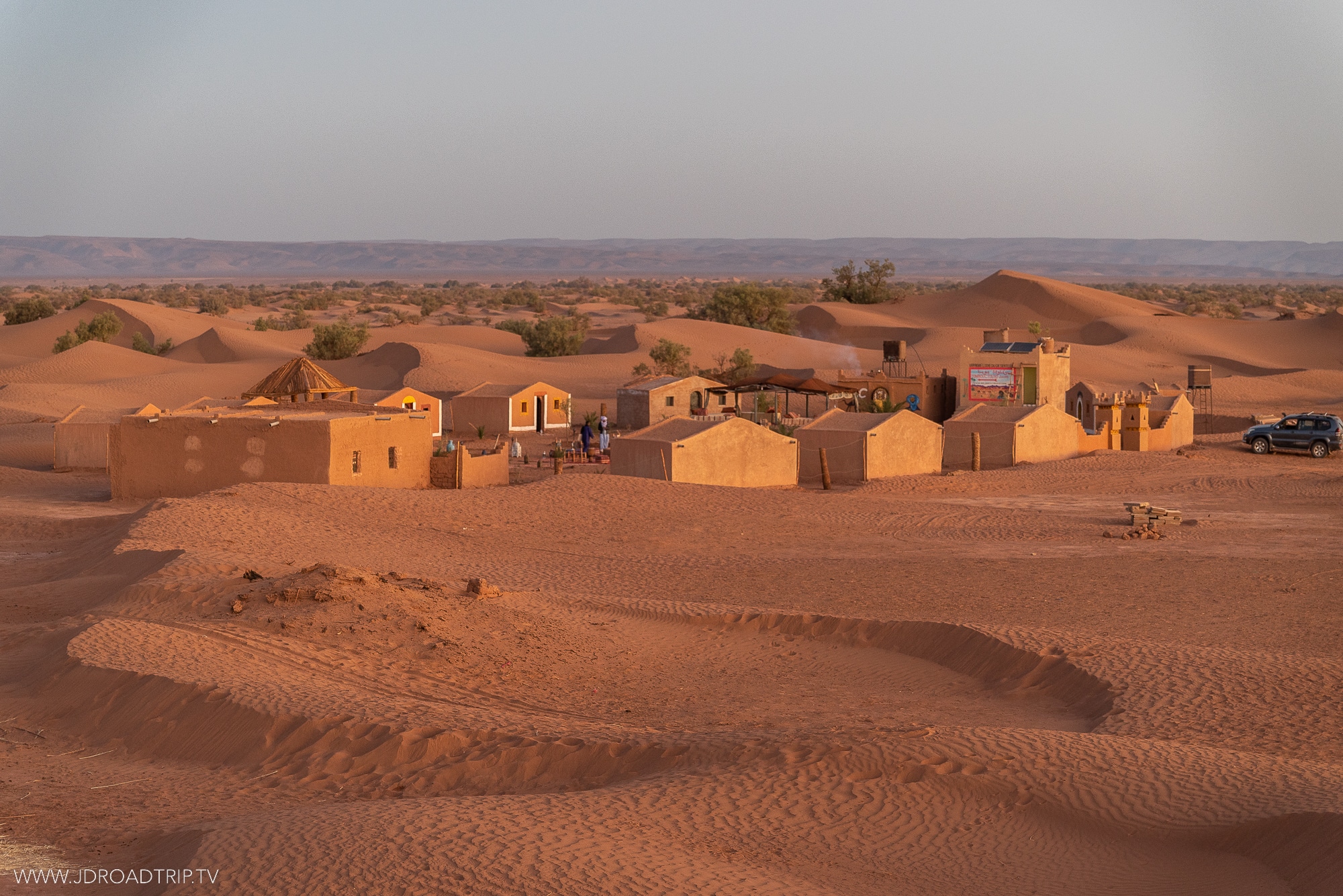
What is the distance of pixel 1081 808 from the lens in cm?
924

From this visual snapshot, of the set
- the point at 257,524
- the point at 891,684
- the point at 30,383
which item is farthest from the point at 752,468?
the point at 30,383

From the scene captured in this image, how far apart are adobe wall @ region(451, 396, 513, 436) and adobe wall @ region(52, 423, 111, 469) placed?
39.9ft

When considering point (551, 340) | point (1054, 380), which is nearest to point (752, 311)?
point (551, 340)

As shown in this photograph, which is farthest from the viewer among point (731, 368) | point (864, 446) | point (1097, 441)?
point (731, 368)

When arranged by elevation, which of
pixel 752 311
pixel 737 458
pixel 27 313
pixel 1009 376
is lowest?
pixel 737 458

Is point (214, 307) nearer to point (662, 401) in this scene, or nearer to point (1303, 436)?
point (662, 401)

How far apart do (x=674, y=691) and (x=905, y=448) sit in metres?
19.7

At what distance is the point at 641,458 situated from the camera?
93.9 ft

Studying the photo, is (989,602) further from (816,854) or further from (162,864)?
(162,864)

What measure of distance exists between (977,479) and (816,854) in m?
22.8

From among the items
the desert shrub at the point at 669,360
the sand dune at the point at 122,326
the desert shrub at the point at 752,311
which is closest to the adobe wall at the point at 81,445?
the desert shrub at the point at 669,360

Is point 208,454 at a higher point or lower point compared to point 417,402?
higher

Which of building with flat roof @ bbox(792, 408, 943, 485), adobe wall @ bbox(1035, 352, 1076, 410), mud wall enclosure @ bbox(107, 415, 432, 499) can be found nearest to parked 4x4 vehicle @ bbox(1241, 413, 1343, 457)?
adobe wall @ bbox(1035, 352, 1076, 410)

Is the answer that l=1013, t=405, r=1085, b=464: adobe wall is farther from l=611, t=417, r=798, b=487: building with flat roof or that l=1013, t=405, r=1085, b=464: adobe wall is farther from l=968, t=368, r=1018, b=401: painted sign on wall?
l=611, t=417, r=798, b=487: building with flat roof
